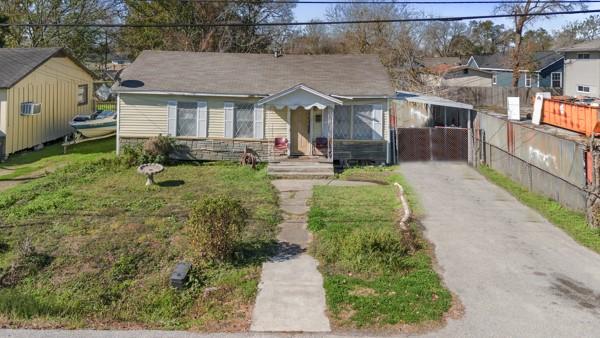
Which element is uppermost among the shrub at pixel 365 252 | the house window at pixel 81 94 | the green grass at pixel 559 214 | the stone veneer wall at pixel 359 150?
the house window at pixel 81 94

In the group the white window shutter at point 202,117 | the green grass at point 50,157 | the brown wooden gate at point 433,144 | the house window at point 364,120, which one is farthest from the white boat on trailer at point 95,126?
the brown wooden gate at point 433,144

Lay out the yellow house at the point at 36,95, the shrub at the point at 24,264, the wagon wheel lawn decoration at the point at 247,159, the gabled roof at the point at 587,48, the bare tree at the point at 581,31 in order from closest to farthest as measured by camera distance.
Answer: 1. the shrub at the point at 24,264
2. the wagon wheel lawn decoration at the point at 247,159
3. the yellow house at the point at 36,95
4. the gabled roof at the point at 587,48
5. the bare tree at the point at 581,31

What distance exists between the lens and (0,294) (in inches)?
351

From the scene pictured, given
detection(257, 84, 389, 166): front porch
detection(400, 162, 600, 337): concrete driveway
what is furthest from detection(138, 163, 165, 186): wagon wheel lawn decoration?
detection(400, 162, 600, 337): concrete driveway

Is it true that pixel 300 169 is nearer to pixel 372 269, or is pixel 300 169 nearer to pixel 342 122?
pixel 342 122

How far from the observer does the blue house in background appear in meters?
46.0

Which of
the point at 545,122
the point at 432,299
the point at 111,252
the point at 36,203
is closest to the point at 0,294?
the point at 111,252

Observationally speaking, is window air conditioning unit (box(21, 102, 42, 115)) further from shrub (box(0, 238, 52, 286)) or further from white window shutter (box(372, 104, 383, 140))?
white window shutter (box(372, 104, 383, 140))

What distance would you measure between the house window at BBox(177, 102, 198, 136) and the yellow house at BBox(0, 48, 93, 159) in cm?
626

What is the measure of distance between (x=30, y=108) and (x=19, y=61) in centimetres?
211

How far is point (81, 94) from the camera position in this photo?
27.6 metres

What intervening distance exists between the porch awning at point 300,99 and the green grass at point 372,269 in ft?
18.3

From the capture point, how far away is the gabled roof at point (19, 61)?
21.0 metres

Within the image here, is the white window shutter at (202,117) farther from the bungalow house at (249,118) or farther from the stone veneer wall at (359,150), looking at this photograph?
the stone veneer wall at (359,150)
